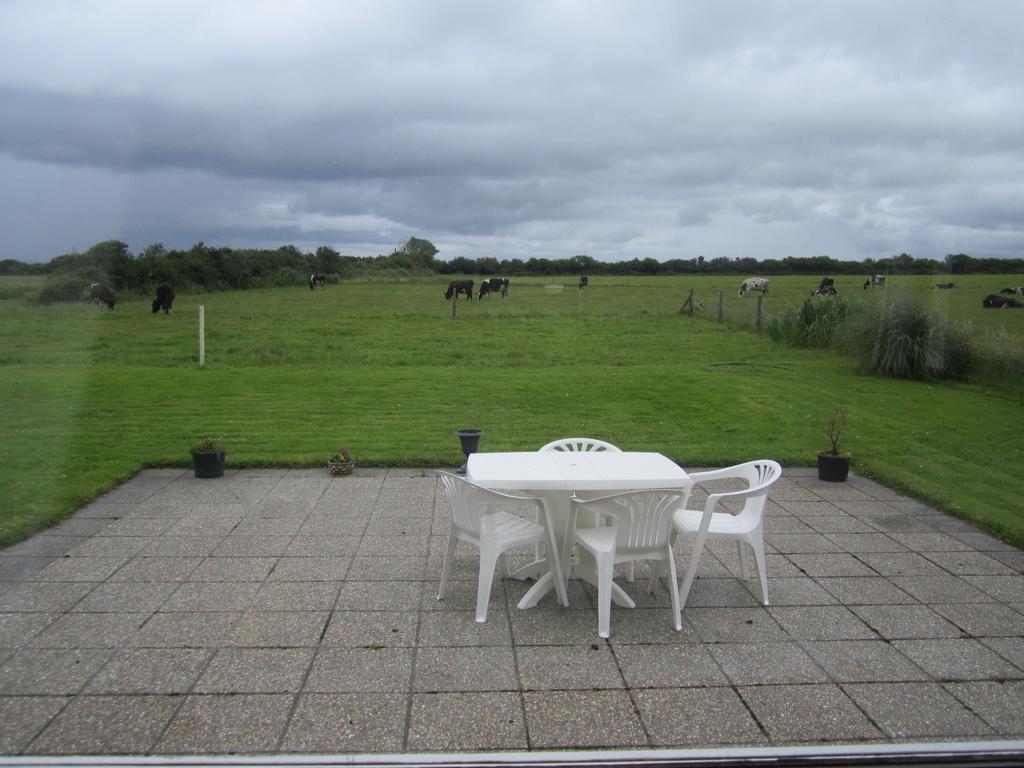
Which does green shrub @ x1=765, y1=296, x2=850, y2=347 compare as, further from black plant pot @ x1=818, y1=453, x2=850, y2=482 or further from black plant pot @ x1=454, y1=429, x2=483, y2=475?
black plant pot @ x1=454, y1=429, x2=483, y2=475

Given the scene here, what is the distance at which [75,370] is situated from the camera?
39.9 ft

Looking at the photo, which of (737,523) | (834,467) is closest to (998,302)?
(834,467)

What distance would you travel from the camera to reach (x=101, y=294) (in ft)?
30.9

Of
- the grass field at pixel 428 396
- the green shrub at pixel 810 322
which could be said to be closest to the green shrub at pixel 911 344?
the grass field at pixel 428 396

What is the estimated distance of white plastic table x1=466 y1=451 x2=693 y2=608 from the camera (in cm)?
390

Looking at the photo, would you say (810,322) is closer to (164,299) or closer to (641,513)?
(164,299)

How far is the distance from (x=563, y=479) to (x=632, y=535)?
42cm

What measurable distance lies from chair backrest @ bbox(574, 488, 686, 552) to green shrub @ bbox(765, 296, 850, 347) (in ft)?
42.3

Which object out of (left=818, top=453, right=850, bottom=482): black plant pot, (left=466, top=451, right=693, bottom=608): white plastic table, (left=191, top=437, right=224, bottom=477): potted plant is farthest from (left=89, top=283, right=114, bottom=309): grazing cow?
(left=818, top=453, right=850, bottom=482): black plant pot

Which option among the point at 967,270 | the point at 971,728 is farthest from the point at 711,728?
the point at 967,270

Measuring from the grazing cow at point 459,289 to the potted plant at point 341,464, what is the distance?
15.0 metres

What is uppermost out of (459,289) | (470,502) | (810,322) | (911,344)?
(459,289)

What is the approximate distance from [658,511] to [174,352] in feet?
42.9

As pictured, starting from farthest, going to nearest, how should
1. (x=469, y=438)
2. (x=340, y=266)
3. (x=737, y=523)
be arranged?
(x=340, y=266)
(x=469, y=438)
(x=737, y=523)
